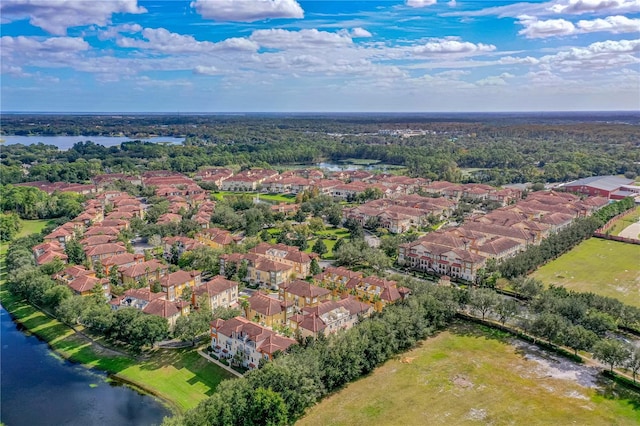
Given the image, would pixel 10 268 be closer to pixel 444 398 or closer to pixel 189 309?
pixel 189 309

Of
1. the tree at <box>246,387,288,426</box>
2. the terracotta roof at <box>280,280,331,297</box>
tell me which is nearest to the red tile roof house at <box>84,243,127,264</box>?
the terracotta roof at <box>280,280,331,297</box>

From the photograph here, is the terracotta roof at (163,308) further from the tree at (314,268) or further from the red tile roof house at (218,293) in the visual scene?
the tree at (314,268)

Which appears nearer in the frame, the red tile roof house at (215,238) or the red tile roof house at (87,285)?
the red tile roof house at (87,285)

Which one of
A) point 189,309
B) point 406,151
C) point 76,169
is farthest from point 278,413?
point 406,151

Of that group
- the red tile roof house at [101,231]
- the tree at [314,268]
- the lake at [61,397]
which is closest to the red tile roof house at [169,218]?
the red tile roof house at [101,231]

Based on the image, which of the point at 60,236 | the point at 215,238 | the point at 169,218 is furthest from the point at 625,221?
the point at 60,236

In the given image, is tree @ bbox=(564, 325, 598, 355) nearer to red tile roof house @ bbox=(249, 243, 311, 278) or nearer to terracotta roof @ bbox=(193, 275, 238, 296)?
red tile roof house @ bbox=(249, 243, 311, 278)
